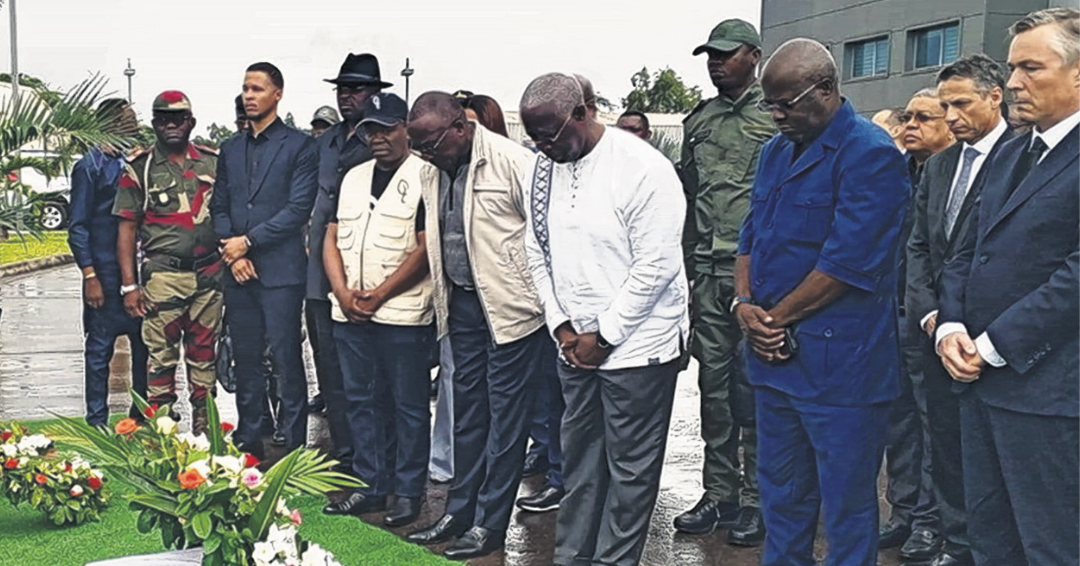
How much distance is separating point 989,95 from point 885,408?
1.51 m

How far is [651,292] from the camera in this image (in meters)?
4.25

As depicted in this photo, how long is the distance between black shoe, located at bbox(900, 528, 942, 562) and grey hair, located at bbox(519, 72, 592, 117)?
8.11 feet

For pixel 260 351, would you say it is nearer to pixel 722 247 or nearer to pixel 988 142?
pixel 722 247

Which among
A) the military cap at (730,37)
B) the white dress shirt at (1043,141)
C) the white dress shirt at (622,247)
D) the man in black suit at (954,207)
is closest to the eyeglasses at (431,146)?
the white dress shirt at (622,247)

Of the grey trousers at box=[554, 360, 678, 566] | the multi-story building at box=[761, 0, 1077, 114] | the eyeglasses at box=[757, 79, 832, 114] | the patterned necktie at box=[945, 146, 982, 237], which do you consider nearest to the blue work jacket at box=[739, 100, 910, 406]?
the eyeglasses at box=[757, 79, 832, 114]

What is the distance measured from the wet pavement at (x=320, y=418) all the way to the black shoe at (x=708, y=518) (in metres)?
0.05

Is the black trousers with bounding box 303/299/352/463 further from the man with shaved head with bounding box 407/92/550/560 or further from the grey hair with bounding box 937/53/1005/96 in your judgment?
the grey hair with bounding box 937/53/1005/96

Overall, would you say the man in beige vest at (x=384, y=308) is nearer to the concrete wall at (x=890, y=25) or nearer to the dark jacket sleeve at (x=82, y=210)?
the dark jacket sleeve at (x=82, y=210)

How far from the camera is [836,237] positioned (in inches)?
152

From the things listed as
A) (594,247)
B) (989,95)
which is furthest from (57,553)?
(989,95)

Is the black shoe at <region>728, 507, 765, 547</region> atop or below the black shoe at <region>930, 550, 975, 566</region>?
below

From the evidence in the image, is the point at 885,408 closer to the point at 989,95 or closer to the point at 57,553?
the point at 989,95

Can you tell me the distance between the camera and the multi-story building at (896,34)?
35141 mm

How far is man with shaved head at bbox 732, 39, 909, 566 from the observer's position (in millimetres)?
3850
